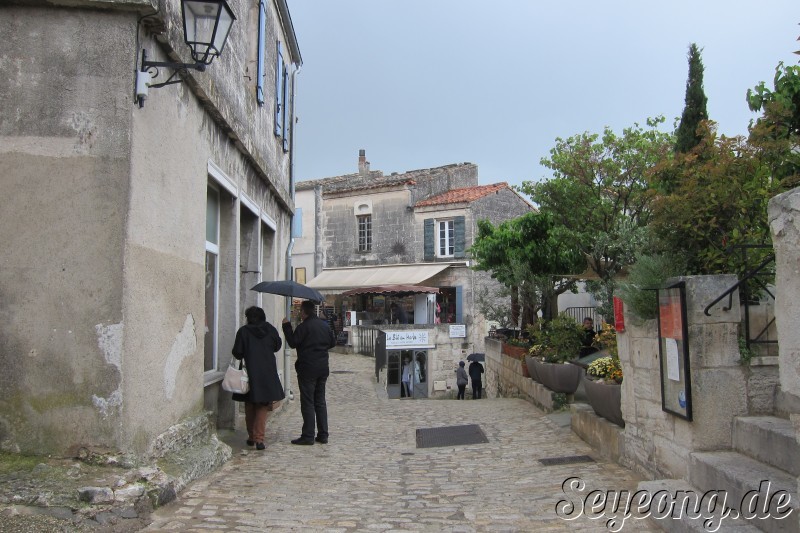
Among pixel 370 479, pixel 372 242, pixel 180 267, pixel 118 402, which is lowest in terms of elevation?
pixel 370 479

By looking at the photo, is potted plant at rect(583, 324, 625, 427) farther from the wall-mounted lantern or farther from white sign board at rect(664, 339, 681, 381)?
the wall-mounted lantern

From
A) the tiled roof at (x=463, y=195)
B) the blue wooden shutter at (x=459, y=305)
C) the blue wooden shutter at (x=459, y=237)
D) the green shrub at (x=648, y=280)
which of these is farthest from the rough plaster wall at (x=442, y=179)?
the green shrub at (x=648, y=280)

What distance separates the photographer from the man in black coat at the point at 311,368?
24.8ft

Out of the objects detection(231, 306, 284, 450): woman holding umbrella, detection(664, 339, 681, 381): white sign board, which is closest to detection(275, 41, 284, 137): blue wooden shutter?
detection(231, 306, 284, 450): woman holding umbrella

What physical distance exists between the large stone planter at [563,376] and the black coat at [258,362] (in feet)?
14.0

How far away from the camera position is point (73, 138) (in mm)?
4586

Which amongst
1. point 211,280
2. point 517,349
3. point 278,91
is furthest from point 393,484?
point 517,349

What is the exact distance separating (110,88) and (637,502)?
4.80 metres

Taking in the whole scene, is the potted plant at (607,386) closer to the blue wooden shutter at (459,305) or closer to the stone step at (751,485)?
the stone step at (751,485)

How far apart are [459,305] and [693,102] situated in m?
19.4

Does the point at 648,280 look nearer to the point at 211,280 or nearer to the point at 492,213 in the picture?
the point at 211,280

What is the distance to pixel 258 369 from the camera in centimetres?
702

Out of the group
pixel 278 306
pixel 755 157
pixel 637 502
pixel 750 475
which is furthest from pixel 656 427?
pixel 278 306

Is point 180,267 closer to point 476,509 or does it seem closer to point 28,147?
point 28,147
